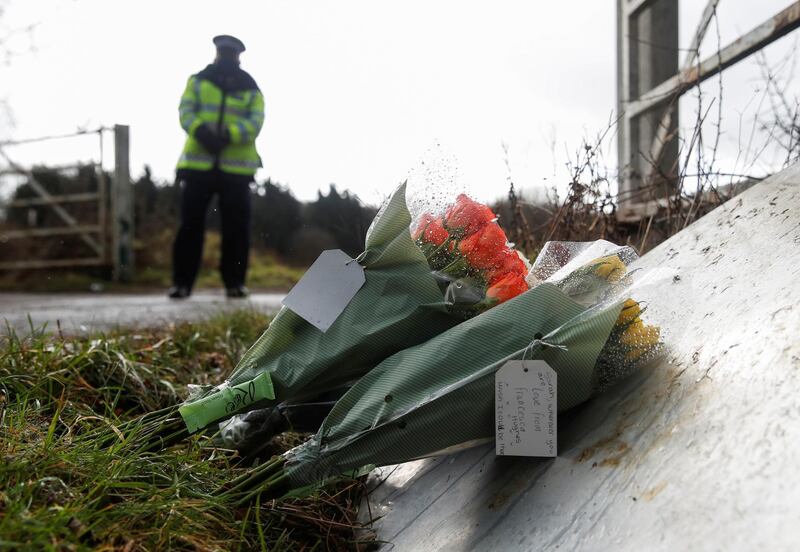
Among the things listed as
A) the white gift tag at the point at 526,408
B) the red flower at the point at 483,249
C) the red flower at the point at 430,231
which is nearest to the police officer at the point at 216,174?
the red flower at the point at 430,231

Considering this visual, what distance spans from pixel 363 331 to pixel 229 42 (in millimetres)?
1488

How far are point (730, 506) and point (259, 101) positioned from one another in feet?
8.52

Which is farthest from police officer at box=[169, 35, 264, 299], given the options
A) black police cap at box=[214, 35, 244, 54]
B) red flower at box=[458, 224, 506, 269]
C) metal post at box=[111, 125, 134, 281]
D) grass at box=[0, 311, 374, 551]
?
metal post at box=[111, 125, 134, 281]

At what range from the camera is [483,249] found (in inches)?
57.9

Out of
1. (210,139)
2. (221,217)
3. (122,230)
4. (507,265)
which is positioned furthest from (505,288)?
(122,230)

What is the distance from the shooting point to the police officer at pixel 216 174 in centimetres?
407

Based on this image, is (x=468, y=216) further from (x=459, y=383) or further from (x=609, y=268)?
(x=459, y=383)

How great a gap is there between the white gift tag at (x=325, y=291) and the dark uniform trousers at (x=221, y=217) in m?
4.50

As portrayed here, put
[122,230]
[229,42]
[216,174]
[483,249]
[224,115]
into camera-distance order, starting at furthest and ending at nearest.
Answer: [122,230] → [216,174] → [224,115] → [229,42] → [483,249]

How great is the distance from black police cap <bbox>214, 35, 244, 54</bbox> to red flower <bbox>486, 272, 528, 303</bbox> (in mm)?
1368

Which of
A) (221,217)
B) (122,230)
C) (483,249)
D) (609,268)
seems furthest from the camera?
(122,230)

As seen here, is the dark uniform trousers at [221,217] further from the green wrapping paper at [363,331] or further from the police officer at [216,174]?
the green wrapping paper at [363,331]

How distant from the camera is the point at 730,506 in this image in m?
0.84

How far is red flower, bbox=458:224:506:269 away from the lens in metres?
1.47
